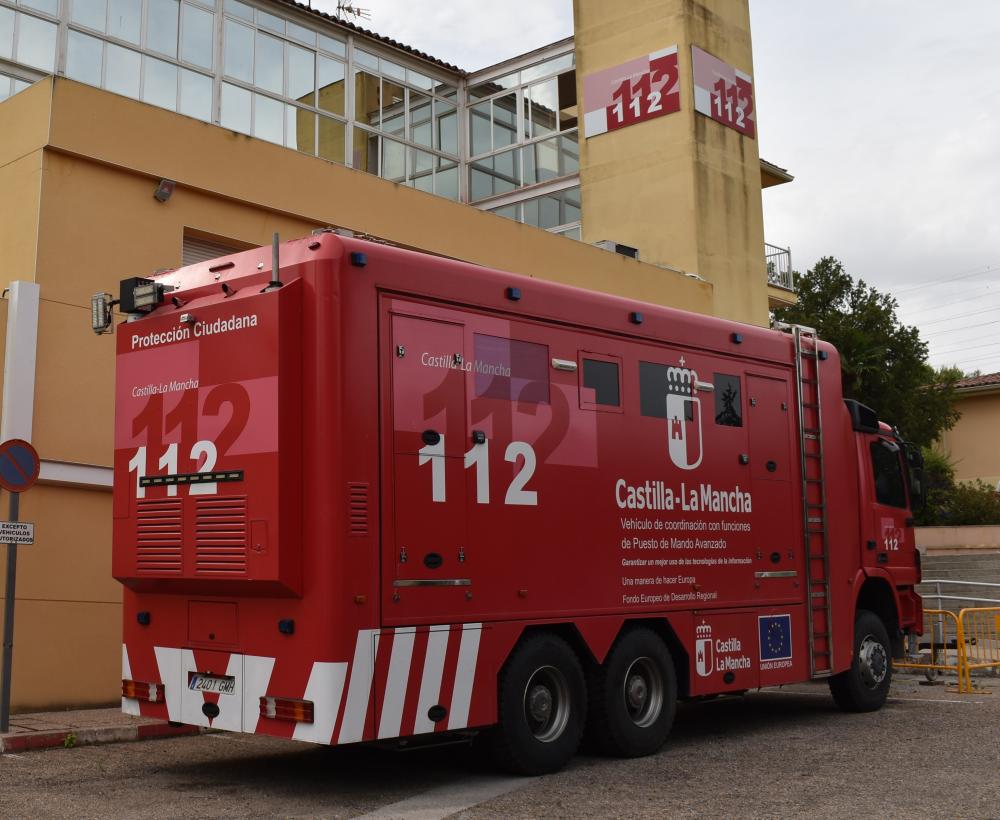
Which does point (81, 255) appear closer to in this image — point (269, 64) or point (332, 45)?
point (269, 64)

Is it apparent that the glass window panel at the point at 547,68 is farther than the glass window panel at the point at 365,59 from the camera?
Yes

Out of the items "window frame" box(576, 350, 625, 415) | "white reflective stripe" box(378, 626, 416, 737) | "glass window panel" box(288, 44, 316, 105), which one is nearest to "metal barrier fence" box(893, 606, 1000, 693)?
"window frame" box(576, 350, 625, 415)

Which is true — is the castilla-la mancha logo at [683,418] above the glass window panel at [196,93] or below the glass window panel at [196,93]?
below

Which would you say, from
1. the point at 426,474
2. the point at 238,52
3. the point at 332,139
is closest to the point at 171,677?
the point at 426,474

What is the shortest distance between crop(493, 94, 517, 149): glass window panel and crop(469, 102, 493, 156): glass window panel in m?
0.16

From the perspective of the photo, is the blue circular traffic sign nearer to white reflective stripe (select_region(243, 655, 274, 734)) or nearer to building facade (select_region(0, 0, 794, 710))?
building facade (select_region(0, 0, 794, 710))

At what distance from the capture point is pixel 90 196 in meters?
12.0

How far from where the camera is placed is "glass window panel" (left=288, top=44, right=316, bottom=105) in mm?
22812

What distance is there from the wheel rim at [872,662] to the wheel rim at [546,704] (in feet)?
14.5

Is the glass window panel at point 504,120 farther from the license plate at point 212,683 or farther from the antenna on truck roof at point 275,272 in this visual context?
the license plate at point 212,683

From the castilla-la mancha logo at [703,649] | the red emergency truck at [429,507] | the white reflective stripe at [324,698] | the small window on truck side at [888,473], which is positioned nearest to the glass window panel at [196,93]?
the red emergency truck at [429,507]

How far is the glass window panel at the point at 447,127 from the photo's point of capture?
2605 centimetres

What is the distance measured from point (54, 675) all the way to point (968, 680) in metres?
10.1

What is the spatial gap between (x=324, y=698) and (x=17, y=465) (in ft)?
14.1
